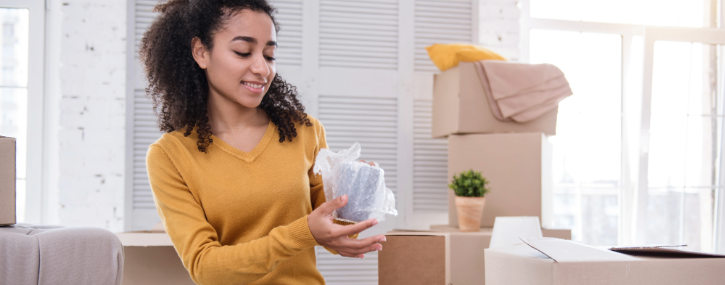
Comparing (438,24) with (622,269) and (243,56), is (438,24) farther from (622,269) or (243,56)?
(622,269)

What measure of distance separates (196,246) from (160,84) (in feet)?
1.35

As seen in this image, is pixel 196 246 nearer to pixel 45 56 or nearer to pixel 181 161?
pixel 181 161

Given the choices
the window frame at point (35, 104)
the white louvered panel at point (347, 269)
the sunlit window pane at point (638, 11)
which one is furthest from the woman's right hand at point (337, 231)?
the sunlit window pane at point (638, 11)

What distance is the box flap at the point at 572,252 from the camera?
64cm

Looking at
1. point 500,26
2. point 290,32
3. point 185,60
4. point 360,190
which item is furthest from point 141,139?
point 500,26

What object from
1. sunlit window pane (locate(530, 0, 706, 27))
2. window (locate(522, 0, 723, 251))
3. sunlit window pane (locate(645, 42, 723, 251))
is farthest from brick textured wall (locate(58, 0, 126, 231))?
sunlit window pane (locate(645, 42, 723, 251))

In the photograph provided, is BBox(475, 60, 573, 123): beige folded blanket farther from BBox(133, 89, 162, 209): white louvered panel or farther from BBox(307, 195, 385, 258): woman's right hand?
BBox(133, 89, 162, 209): white louvered panel

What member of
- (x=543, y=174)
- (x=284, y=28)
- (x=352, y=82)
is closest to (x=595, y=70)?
(x=543, y=174)

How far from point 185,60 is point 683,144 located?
2.72 metres

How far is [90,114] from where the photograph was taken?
2133 mm

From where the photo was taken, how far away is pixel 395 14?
2.35 m

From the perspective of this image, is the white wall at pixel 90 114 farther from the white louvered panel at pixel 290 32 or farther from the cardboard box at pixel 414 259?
the cardboard box at pixel 414 259

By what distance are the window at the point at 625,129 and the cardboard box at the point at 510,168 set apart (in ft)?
2.53

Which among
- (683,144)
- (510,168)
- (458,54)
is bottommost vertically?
(510,168)
